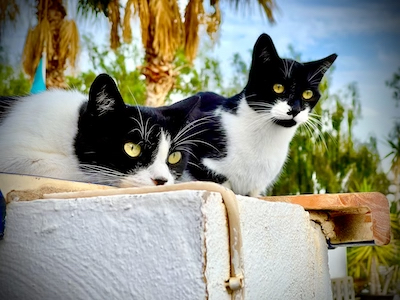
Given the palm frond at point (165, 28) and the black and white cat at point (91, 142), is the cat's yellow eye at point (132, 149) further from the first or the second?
the palm frond at point (165, 28)

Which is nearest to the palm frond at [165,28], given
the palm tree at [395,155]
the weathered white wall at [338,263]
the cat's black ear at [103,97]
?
the cat's black ear at [103,97]

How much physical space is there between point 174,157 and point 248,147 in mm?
226

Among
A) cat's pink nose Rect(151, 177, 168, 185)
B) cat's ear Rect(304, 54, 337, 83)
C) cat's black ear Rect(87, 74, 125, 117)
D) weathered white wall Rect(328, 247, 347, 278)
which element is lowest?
weathered white wall Rect(328, 247, 347, 278)

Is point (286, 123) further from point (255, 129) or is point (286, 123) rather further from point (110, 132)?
point (110, 132)

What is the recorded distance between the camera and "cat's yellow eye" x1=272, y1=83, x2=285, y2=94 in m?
1.39

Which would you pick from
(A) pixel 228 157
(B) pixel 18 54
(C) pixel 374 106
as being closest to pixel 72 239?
(A) pixel 228 157

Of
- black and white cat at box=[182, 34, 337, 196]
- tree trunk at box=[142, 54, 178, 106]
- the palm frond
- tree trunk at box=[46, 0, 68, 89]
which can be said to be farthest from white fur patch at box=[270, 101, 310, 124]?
tree trunk at box=[142, 54, 178, 106]

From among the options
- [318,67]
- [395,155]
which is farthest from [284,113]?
[395,155]

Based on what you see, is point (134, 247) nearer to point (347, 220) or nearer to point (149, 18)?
point (347, 220)

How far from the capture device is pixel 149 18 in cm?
208

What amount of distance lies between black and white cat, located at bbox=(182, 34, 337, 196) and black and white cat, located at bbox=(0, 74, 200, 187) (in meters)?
0.20

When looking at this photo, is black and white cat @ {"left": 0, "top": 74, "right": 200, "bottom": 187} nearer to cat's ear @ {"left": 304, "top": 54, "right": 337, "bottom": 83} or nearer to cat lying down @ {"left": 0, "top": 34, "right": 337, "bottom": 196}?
cat lying down @ {"left": 0, "top": 34, "right": 337, "bottom": 196}

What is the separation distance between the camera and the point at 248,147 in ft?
4.74

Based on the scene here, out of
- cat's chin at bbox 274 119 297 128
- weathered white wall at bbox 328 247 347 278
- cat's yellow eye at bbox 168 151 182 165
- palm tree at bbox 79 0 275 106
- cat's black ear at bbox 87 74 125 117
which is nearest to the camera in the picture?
cat's black ear at bbox 87 74 125 117
